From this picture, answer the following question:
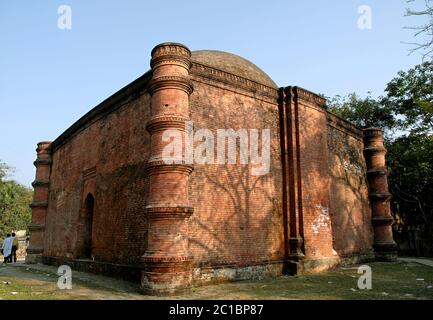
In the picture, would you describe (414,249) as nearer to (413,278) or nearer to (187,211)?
(413,278)

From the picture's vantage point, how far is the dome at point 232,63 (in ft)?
37.8

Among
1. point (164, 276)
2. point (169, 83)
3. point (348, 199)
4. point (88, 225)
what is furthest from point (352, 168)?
point (88, 225)

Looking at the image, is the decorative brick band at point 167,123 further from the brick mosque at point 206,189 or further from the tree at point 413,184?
the tree at point 413,184

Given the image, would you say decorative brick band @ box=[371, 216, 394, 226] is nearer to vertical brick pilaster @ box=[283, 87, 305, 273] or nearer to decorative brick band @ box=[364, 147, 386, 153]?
decorative brick band @ box=[364, 147, 386, 153]

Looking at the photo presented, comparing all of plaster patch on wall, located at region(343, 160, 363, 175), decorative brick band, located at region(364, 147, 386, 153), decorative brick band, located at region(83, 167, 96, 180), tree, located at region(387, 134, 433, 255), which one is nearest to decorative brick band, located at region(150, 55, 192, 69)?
decorative brick band, located at region(83, 167, 96, 180)

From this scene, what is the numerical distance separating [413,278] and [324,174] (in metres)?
3.74

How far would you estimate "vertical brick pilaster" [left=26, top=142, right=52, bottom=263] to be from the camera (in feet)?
51.6

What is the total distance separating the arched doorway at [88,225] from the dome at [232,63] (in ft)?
19.5

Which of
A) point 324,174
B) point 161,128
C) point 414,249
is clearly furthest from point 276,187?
point 414,249

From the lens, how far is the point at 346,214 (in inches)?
514

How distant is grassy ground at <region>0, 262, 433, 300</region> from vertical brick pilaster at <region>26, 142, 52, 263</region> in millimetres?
6975

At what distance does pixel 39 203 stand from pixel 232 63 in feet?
35.6

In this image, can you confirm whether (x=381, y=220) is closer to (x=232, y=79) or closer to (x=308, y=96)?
(x=308, y=96)
